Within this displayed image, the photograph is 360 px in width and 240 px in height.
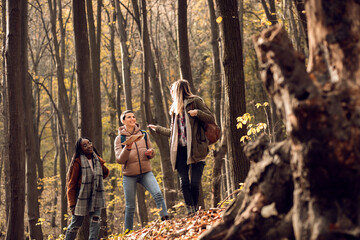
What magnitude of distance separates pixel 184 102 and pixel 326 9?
139 inches

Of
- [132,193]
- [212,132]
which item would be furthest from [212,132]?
[132,193]

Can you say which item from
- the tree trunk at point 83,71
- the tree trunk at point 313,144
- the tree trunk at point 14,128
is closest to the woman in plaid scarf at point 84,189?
the tree trunk at point 83,71

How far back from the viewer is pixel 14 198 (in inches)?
295

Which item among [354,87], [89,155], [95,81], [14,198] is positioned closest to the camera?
[354,87]

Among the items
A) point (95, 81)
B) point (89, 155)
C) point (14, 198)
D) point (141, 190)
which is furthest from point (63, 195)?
point (89, 155)

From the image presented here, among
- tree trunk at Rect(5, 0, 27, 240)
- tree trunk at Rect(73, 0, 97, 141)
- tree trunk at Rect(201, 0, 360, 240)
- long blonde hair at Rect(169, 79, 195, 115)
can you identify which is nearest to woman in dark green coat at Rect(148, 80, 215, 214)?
long blonde hair at Rect(169, 79, 195, 115)

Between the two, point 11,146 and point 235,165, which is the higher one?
point 11,146

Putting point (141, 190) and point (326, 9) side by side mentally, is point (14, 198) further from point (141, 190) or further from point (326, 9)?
point (141, 190)

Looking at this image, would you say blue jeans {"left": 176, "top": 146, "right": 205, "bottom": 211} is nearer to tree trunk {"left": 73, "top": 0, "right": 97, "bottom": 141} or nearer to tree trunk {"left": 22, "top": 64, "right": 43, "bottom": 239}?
tree trunk {"left": 73, "top": 0, "right": 97, "bottom": 141}

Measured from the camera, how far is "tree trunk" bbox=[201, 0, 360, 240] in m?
2.50

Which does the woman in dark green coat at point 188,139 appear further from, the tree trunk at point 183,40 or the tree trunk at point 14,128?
the tree trunk at point 183,40

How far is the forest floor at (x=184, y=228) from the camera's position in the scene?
4.90 m

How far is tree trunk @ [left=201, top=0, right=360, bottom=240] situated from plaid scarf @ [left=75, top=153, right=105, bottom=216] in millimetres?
3673

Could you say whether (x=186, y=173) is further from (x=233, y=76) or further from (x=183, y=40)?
(x=183, y=40)
